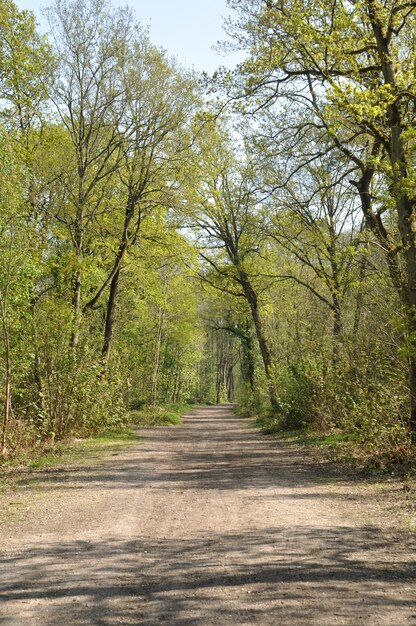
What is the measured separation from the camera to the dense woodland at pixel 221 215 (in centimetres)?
1220

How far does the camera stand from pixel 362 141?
1875cm

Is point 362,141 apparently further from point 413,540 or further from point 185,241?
point 413,540

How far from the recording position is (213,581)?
5164 mm

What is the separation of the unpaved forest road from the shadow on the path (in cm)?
→ 1

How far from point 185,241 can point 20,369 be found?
12447mm

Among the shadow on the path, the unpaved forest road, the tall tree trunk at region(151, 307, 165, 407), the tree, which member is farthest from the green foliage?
the shadow on the path

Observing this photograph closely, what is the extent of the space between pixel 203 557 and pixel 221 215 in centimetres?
2394

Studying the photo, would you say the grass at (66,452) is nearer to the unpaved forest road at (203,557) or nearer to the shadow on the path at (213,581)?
the unpaved forest road at (203,557)

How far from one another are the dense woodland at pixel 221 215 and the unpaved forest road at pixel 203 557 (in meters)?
3.63

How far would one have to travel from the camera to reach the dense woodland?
40.0ft

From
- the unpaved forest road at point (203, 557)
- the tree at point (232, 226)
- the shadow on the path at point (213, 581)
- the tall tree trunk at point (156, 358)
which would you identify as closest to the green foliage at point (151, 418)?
the tall tree trunk at point (156, 358)

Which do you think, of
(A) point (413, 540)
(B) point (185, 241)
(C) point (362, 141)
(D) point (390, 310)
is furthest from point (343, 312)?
(A) point (413, 540)

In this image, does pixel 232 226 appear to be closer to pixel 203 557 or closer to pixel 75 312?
pixel 75 312

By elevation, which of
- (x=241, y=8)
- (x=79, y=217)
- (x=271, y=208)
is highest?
(x=241, y=8)
